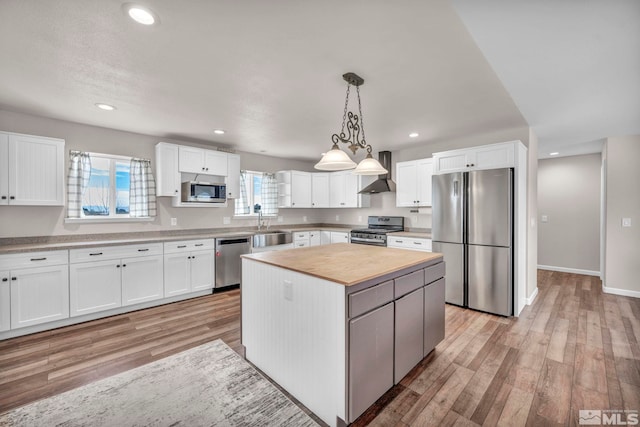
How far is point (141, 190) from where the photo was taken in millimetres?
4094

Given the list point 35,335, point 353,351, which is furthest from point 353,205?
point 35,335

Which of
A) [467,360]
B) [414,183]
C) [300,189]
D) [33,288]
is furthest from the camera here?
[300,189]

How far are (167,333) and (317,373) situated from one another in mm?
2058

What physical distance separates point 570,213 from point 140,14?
7.38 meters

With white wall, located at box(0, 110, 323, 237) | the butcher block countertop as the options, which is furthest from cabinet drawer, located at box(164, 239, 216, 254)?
the butcher block countertop

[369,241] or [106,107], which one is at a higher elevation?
[106,107]

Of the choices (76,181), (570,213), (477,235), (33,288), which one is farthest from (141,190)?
(570,213)

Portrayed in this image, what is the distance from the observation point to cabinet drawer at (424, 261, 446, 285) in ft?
7.87

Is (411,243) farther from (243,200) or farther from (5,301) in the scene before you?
(5,301)

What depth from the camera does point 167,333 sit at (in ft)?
9.91

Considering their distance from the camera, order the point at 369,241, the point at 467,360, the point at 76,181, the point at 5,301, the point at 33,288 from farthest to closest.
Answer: the point at 369,241, the point at 76,181, the point at 33,288, the point at 5,301, the point at 467,360

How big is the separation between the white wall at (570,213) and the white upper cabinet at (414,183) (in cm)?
322

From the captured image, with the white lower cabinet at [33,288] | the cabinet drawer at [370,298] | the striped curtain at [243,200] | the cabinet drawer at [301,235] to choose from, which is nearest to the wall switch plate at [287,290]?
the cabinet drawer at [370,298]

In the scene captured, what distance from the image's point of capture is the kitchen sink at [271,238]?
4.82 meters
